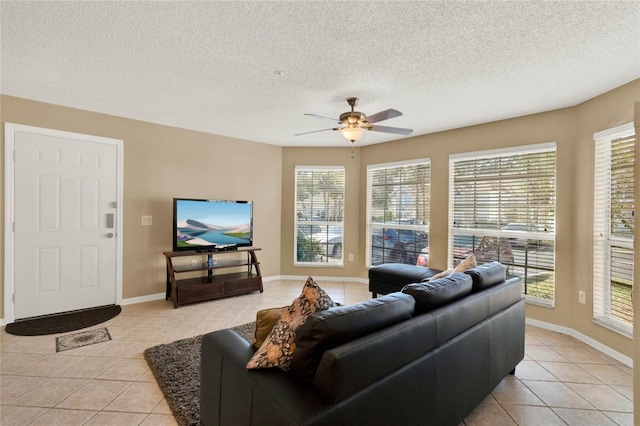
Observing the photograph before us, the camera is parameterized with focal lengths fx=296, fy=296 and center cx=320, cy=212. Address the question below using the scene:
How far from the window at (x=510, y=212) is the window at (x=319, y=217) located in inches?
76.5

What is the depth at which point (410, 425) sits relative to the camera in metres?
1.33

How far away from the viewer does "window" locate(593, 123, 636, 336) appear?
265 cm

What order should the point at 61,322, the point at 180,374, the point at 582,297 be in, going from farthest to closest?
the point at 61,322 → the point at 582,297 → the point at 180,374

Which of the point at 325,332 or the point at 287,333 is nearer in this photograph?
the point at 325,332

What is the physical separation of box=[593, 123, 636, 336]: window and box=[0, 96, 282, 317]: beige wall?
14.5 feet

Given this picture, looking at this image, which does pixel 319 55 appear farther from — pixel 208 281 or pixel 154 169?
pixel 208 281

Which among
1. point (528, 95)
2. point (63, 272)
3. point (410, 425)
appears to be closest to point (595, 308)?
point (528, 95)

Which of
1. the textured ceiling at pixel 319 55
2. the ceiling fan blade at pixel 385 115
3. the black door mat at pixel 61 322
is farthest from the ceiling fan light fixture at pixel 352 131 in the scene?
the black door mat at pixel 61 322

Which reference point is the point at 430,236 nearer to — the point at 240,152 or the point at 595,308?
the point at 595,308

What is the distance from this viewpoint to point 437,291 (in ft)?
5.54

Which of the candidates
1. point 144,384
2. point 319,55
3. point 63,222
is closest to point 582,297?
point 319,55

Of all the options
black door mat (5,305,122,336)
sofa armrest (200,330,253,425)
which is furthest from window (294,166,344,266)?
sofa armrest (200,330,253,425)

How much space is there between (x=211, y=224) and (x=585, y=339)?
4.61 m

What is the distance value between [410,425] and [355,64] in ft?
7.77
